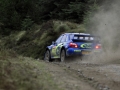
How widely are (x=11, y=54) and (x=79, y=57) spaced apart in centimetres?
555

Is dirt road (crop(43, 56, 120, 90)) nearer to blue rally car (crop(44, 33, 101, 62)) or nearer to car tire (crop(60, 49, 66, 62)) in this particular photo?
blue rally car (crop(44, 33, 101, 62))

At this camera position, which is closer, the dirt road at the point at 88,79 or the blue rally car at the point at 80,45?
the dirt road at the point at 88,79

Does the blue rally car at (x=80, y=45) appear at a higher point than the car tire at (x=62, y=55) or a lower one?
higher

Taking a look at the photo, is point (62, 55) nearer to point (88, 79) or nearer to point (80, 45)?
point (80, 45)

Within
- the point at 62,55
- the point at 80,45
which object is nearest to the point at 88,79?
the point at 80,45

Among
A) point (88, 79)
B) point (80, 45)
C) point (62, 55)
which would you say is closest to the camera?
point (88, 79)

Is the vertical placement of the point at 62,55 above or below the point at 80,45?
below

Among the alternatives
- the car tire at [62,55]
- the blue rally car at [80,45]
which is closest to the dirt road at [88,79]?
the blue rally car at [80,45]

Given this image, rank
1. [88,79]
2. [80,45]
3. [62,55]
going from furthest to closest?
[62,55] < [80,45] < [88,79]

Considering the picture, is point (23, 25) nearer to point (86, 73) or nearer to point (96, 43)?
point (96, 43)

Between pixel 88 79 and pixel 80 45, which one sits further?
pixel 80 45

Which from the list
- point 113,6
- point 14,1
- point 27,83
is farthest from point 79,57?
point 14,1

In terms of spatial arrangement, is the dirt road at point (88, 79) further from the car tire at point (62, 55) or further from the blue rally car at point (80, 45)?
the car tire at point (62, 55)

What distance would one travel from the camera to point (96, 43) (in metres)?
15.5
